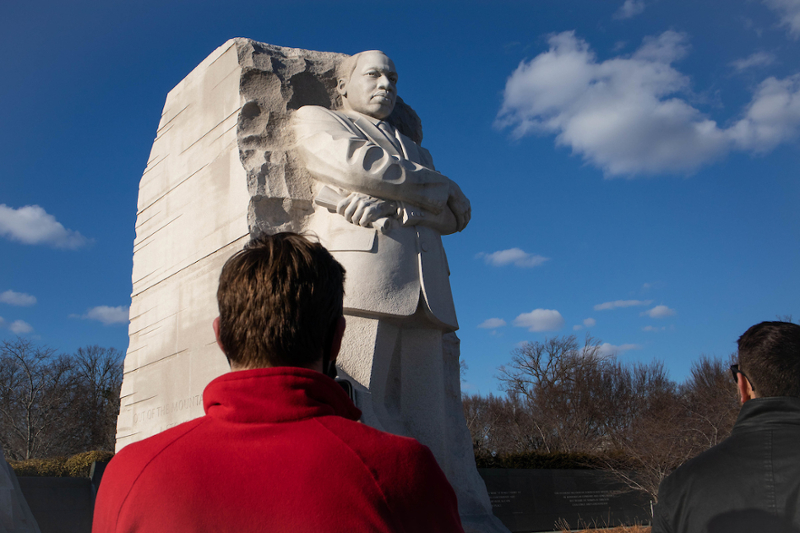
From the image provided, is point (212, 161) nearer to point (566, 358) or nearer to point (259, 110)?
point (259, 110)

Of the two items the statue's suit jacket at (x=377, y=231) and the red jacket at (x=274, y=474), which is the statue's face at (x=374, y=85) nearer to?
the statue's suit jacket at (x=377, y=231)

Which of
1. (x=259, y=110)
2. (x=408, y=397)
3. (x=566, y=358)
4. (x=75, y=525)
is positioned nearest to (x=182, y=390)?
(x=408, y=397)

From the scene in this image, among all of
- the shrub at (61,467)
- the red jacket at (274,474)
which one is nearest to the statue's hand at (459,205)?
the red jacket at (274,474)

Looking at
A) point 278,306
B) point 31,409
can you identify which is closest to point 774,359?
point 278,306

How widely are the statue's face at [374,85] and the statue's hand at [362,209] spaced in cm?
Result: 78

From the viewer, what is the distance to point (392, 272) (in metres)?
3.45

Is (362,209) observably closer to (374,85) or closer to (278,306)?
(374,85)

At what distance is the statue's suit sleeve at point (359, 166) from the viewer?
353cm

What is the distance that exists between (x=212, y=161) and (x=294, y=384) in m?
3.23

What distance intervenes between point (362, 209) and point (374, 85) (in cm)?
99

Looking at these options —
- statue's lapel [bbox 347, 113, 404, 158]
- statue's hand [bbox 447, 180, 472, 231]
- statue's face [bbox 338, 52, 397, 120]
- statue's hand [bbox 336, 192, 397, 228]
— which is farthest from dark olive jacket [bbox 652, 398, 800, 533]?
statue's face [bbox 338, 52, 397, 120]

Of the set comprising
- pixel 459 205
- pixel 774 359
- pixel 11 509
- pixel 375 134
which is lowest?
pixel 11 509

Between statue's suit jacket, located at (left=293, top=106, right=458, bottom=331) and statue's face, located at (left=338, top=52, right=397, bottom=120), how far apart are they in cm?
26

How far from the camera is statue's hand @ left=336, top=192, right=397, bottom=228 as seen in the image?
349cm
